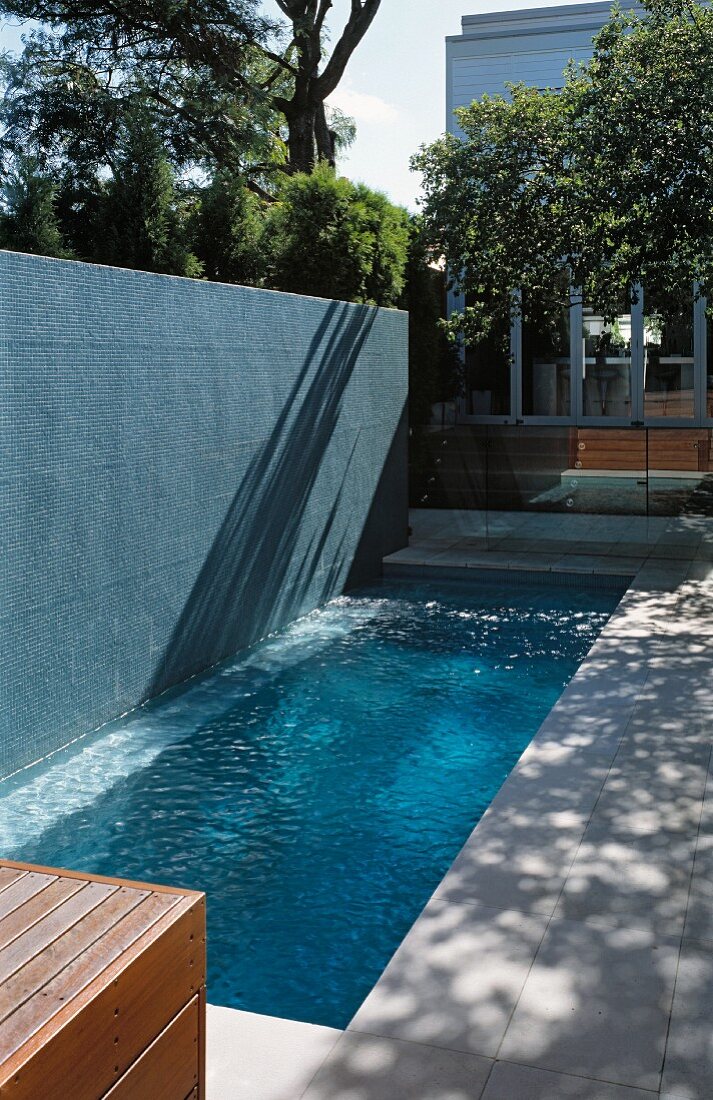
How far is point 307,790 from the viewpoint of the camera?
6.27 metres

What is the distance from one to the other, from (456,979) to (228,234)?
912 centimetres

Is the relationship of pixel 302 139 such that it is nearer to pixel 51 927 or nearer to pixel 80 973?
pixel 51 927

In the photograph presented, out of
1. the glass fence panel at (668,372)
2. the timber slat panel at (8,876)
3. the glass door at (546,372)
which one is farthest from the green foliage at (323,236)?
the timber slat panel at (8,876)

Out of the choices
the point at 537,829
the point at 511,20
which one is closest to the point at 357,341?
the point at 537,829

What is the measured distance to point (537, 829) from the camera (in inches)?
199

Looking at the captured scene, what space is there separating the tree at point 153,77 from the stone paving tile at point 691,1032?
12.9 metres

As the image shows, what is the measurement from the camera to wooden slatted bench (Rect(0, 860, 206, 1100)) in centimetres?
235

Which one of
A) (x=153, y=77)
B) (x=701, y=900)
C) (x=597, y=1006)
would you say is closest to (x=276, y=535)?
(x=701, y=900)

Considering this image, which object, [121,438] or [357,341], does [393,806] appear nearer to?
[121,438]

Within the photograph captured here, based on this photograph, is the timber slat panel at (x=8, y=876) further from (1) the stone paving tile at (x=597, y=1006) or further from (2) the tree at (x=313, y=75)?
(2) the tree at (x=313, y=75)

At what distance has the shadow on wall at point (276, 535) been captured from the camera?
8344 mm

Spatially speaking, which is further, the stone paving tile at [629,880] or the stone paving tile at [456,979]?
the stone paving tile at [629,880]

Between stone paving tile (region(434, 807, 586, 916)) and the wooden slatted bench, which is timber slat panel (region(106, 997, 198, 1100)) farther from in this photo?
stone paving tile (region(434, 807, 586, 916))

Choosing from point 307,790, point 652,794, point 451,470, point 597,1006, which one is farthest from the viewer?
point 451,470
